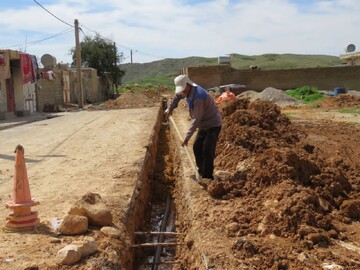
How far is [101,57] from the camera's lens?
52594mm

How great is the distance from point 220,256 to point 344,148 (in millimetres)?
6923

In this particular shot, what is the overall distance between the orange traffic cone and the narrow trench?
1586mm

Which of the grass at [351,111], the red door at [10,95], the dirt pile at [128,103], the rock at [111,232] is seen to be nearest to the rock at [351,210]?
the rock at [111,232]

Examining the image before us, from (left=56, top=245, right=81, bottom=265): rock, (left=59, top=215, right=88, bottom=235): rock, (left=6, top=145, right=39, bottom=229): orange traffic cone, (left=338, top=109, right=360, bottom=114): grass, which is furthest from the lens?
(left=338, top=109, right=360, bottom=114): grass

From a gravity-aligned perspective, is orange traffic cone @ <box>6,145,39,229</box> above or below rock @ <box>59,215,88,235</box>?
above

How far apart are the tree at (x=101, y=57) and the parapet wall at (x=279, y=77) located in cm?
2183

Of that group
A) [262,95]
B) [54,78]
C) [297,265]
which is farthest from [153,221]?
[54,78]

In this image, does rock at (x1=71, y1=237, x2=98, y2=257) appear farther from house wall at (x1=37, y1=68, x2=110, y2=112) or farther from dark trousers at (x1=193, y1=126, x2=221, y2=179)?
house wall at (x1=37, y1=68, x2=110, y2=112)

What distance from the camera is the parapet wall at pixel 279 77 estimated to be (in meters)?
32.4

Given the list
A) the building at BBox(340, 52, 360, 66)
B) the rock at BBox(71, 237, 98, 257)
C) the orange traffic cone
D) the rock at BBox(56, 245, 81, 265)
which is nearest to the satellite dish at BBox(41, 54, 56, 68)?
the building at BBox(340, 52, 360, 66)

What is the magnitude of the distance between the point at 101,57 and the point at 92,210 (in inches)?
1923

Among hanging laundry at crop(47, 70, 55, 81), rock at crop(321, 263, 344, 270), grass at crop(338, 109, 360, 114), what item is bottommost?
grass at crop(338, 109, 360, 114)

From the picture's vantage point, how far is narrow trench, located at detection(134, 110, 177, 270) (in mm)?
6430

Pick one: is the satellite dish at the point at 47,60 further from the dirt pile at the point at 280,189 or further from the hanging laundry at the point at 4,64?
the dirt pile at the point at 280,189
